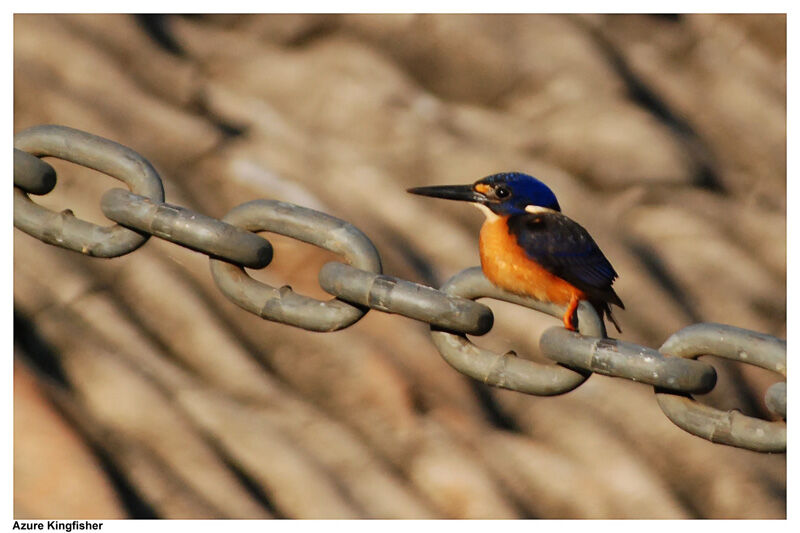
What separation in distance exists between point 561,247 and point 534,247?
0.04 m

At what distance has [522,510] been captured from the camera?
12.1ft

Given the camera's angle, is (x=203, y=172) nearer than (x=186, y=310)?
No

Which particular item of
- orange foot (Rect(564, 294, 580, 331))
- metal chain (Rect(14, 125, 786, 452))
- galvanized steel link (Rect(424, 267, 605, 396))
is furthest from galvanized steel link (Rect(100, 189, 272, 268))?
orange foot (Rect(564, 294, 580, 331))

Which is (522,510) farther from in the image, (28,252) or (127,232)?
(127,232)

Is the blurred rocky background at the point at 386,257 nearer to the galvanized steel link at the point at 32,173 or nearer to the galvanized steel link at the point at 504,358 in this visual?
the galvanized steel link at the point at 32,173

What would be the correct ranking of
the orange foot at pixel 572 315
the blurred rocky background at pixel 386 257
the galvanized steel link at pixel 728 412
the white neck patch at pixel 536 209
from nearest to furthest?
1. the galvanized steel link at pixel 728 412
2. the orange foot at pixel 572 315
3. the white neck patch at pixel 536 209
4. the blurred rocky background at pixel 386 257

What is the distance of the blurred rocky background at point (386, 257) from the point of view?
11.0ft

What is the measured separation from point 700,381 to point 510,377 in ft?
0.74

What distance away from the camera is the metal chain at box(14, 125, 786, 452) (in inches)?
45.4

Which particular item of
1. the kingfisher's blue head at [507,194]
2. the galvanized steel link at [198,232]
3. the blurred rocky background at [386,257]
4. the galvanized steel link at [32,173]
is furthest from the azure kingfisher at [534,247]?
the blurred rocky background at [386,257]

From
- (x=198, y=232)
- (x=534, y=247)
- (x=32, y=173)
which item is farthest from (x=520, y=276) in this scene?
(x=32, y=173)

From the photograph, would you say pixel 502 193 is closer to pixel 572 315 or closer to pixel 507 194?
pixel 507 194

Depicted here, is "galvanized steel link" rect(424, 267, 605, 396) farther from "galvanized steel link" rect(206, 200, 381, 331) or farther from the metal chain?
"galvanized steel link" rect(206, 200, 381, 331)
